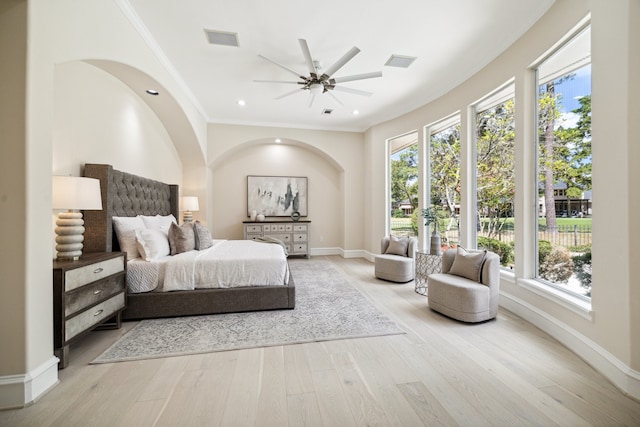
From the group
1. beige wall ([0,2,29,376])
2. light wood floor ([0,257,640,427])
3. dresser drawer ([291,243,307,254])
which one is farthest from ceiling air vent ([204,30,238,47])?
dresser drawer ([291,243,307,254])

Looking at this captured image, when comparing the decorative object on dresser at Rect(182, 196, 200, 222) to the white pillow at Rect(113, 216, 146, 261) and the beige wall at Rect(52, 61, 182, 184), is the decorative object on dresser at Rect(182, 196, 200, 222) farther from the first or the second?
the white pillow at Rect(113, 216, 146, 261)

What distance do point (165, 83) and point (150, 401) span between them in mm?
3444

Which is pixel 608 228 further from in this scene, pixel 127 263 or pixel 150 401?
pixel 127 263

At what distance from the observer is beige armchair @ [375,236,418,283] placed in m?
4.15

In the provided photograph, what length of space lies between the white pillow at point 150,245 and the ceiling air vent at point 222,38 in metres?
2.26

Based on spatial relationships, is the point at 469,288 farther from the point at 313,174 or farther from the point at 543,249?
the point at 313,174

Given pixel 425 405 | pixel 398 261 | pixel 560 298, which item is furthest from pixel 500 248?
pixel 425 405

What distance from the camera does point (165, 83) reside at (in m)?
3.41

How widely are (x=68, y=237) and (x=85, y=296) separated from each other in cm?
50

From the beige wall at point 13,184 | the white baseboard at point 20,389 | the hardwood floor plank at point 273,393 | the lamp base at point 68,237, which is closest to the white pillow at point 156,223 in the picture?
the lamp base at point 68,237

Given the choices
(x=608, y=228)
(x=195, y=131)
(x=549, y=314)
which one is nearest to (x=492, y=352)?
(x=549, y=314)

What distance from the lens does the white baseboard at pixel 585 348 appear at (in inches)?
66.9

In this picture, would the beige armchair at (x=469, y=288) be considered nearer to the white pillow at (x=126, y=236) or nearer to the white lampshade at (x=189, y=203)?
the white pillow at (x=126, y=236)

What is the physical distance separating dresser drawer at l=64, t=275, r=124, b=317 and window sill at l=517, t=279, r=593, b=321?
12.6 ft
